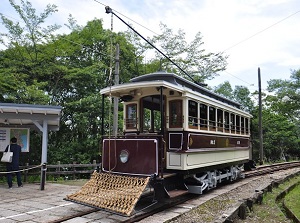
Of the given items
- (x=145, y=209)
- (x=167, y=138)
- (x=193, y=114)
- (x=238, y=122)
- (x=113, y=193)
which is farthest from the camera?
(x=238, y=122)

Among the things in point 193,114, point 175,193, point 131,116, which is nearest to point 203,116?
point 193,114

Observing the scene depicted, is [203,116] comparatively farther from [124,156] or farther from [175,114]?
[124,156]

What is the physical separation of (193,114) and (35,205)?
4540 mm

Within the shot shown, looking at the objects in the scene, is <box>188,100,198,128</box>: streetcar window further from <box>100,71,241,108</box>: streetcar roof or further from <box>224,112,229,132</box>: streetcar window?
<box>224,112,229,132</box>: streetcar window

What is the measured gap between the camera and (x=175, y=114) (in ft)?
25.4

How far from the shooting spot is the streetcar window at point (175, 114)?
7652mm

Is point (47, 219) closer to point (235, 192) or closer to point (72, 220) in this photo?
point (72, 220)

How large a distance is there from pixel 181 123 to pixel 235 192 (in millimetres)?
3244

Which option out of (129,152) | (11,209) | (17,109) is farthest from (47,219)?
(17,109)

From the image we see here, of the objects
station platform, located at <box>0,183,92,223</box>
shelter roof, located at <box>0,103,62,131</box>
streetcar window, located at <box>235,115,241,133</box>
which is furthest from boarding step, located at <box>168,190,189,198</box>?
streetcar window, located at <box>235,115,241,133</box>

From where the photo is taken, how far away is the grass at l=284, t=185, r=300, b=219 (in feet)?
24.6

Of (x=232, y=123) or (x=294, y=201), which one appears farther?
(x=232, y=123)

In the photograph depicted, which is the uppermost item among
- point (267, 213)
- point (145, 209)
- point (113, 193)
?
point (113, 193)

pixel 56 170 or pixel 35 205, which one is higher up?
pixel 56 170
